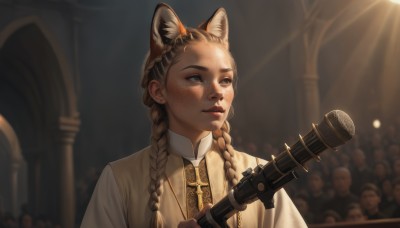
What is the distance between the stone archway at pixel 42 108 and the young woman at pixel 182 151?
18.7 ft

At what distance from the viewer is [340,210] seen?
7117 mm

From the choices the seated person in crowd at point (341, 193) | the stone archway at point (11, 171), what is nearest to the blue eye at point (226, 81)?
the seated person in crowd at point (341, 193)

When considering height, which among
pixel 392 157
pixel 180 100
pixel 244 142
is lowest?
pixel 180 100

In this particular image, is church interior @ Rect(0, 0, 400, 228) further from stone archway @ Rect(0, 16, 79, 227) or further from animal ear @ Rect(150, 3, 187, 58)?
animal ear @ Rect(150, 3, 187, 58)

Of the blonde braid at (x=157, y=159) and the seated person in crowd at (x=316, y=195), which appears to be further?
the seated person in crowd at (x=316, y=195)

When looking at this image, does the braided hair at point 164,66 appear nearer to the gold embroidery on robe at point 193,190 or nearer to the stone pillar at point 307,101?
the gold embroidery on robe at point 193,190

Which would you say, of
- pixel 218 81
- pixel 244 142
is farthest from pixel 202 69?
pixel 244 142

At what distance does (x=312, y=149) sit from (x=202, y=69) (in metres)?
0.68

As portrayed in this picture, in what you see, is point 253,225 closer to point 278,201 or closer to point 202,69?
point 278,201

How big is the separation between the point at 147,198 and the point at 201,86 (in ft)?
1.73

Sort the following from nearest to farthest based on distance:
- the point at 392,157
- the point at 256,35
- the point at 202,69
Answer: the point at 202,69 → the point at 392,157 → the point at 256,35

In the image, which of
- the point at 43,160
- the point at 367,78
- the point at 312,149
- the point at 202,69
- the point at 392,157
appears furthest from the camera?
the point at 43,160

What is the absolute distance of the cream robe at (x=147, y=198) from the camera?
282 centimetres

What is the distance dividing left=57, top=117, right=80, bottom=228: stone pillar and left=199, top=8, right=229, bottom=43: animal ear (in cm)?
580
